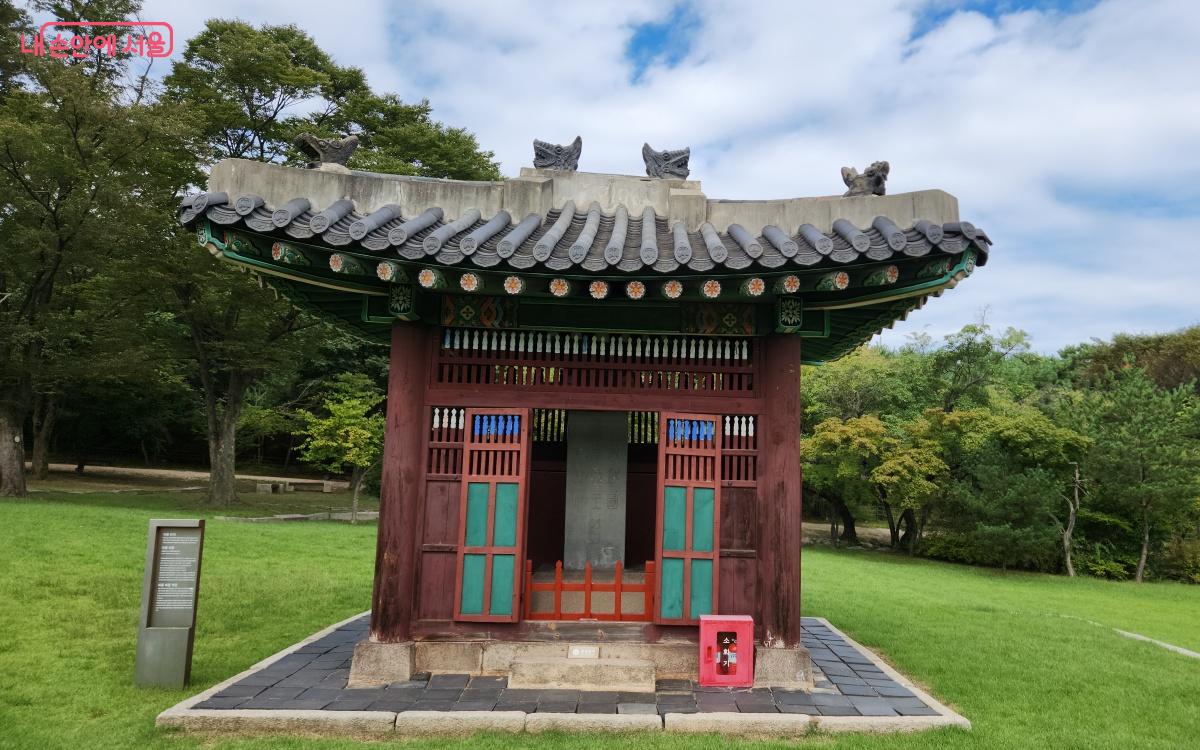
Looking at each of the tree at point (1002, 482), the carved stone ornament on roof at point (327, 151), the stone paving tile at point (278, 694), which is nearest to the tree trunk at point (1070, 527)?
the tree at point (1002, 482)

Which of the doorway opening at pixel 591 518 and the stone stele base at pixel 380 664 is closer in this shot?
the stone stele base at pixel 380 664

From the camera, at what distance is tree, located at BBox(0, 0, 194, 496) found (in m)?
21.4

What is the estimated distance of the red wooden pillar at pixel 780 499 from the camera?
6840 mm

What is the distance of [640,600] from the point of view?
764 centimetres

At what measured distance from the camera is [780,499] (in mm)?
6891

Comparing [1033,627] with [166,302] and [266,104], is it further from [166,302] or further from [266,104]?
[266,104]

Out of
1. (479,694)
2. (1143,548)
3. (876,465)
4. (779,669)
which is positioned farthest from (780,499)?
(1143,548)

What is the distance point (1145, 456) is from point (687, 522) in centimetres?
2289

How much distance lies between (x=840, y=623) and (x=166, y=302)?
2324cm

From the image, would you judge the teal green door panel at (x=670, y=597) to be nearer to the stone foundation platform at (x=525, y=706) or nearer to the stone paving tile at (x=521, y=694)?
the stone foundation platform at (x=525, y=706)

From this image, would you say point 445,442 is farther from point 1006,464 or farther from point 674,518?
point 1006,464

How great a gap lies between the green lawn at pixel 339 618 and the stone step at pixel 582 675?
3.21 feet

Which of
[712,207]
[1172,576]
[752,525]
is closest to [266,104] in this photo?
[712,207]

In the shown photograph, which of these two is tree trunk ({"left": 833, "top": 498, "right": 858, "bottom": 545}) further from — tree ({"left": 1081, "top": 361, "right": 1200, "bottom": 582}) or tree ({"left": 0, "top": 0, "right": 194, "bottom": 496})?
tree ({"left": 0, "top": 0, "right": 194, "bottom": 496})
